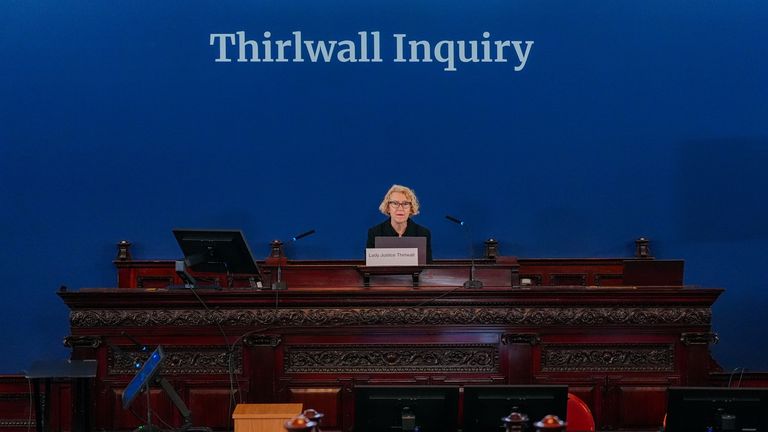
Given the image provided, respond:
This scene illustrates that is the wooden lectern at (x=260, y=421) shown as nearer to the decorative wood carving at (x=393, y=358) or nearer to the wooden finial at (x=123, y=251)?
the decorative wood carving at (x=393, y=358)

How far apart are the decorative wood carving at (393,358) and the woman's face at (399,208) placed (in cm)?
176

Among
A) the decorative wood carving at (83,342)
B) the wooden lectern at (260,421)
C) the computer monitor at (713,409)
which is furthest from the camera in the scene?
the decorative wood carving at (83,342)

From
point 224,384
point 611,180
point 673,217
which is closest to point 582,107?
point 611,180

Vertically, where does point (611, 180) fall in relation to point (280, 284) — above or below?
above

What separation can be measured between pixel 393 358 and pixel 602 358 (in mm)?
1243

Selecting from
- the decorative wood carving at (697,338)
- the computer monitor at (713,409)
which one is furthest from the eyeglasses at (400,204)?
the computer monitor at (713,409)

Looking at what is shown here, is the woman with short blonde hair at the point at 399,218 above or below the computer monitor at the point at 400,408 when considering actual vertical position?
above

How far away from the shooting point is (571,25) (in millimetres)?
7828

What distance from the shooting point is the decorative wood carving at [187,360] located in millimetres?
5121

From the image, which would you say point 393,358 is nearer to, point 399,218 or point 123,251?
point 399,218

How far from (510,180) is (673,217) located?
4.89 ft

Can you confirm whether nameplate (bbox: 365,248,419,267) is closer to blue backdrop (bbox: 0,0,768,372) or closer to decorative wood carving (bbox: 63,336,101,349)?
decorative wood carving (bbox: 63,336,101,349)

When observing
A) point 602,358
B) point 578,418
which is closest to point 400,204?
point 602,358

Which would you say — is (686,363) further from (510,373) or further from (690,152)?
(690,152)
